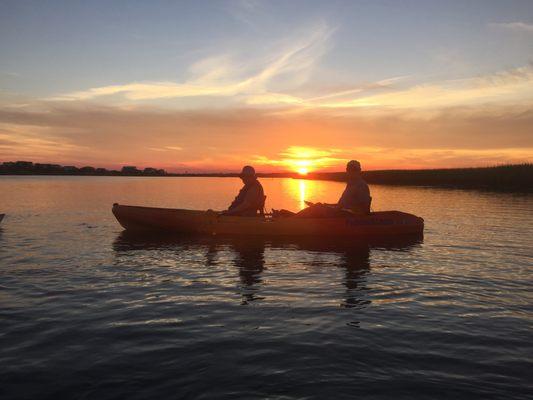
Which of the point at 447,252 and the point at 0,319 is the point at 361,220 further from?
the point at 0,319

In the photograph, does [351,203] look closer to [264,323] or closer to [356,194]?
[356,194]

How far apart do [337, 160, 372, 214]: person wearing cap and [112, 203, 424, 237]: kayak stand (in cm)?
43

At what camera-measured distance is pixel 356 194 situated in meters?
16.6

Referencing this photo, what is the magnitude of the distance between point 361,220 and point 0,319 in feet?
42.1

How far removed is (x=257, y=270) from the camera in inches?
449

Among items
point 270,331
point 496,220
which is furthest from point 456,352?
point 496,220

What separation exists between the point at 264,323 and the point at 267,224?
31.1 feet

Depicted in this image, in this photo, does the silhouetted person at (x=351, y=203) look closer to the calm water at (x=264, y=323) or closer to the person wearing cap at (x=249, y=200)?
the person wearing cap at (x=249, y=200)

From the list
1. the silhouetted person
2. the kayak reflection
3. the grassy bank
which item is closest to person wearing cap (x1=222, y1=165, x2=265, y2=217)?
the kayak reflection

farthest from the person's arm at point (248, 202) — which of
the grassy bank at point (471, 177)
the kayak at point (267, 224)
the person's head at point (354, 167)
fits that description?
the grassy bank at point (471, 177)

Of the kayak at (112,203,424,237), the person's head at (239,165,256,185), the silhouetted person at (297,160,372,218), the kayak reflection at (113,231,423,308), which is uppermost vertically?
the person's head at (239,165,256,185)

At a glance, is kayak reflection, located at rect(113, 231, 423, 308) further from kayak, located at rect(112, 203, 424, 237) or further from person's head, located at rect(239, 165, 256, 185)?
person's head, located at rect(239, 165, 256, 185)

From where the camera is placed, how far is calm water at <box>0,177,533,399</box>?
5008 mm

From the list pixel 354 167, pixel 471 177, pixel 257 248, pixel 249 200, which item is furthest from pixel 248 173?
pixel 471 177
